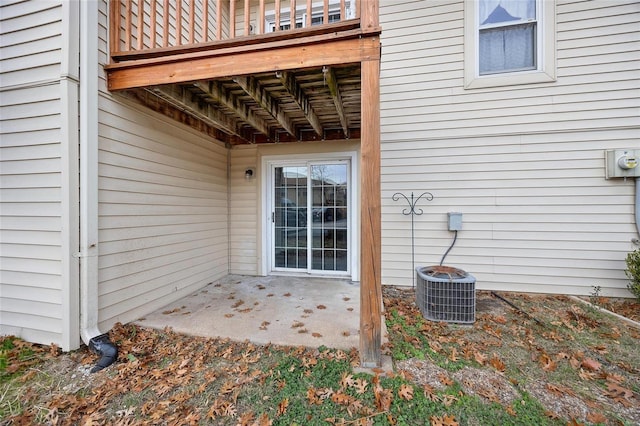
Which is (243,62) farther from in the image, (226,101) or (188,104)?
(188,104)

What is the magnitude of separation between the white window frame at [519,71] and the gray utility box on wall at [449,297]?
2755 mm

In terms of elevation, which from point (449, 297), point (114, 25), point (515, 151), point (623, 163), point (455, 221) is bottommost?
point (449, 297)

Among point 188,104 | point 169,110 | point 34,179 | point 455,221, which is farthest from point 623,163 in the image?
point 34,179

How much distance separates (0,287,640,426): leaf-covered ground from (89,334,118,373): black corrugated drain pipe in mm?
62

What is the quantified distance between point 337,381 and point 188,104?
3.26m

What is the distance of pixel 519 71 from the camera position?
366cm

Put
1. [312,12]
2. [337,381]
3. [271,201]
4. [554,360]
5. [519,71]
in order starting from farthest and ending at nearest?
[271,201] < [312,12] < [519,71] < [554,360] < [337,381]

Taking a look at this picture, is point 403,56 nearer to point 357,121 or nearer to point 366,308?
point 357,121

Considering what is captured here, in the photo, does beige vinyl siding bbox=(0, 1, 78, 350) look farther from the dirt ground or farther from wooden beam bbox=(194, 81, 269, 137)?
the dirt ground

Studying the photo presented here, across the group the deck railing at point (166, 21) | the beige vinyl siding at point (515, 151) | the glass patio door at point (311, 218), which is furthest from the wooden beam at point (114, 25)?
the beige vinyl siding at point (515, 151)

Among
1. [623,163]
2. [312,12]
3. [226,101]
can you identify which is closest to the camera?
[226,101]

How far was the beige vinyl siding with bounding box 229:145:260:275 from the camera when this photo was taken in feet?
15.9

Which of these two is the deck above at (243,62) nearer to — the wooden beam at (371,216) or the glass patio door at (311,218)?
the wooden beam at (371,216)

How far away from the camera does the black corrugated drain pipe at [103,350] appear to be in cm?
213
